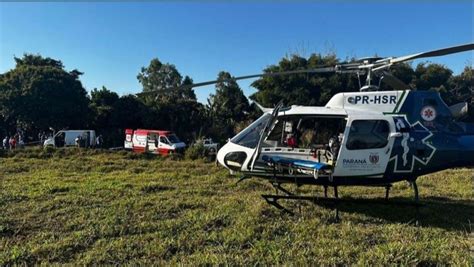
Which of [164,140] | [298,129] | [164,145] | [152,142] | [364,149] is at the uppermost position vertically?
[298,129]

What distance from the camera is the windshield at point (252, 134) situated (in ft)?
24.5

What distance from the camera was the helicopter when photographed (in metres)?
6.88

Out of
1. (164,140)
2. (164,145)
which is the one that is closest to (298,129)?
(164,145)

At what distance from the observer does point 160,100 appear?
43.6m

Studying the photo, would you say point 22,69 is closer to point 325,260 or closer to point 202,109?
point 202,109

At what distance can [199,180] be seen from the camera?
1114 centimetres

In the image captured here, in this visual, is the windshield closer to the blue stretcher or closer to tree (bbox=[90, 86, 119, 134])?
the blue stretcher

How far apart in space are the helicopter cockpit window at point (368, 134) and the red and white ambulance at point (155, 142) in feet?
69.0

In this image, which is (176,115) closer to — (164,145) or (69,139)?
(69,139)

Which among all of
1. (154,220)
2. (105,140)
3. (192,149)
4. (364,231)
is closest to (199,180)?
(154,220)

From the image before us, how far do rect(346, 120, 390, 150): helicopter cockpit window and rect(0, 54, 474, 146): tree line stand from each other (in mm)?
22223

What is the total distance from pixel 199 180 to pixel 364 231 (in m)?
6.28

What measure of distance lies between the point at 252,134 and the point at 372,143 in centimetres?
224

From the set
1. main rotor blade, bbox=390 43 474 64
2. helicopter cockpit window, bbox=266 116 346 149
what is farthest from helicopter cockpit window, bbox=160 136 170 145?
main rotor blade, bbox=390 43 474 64
